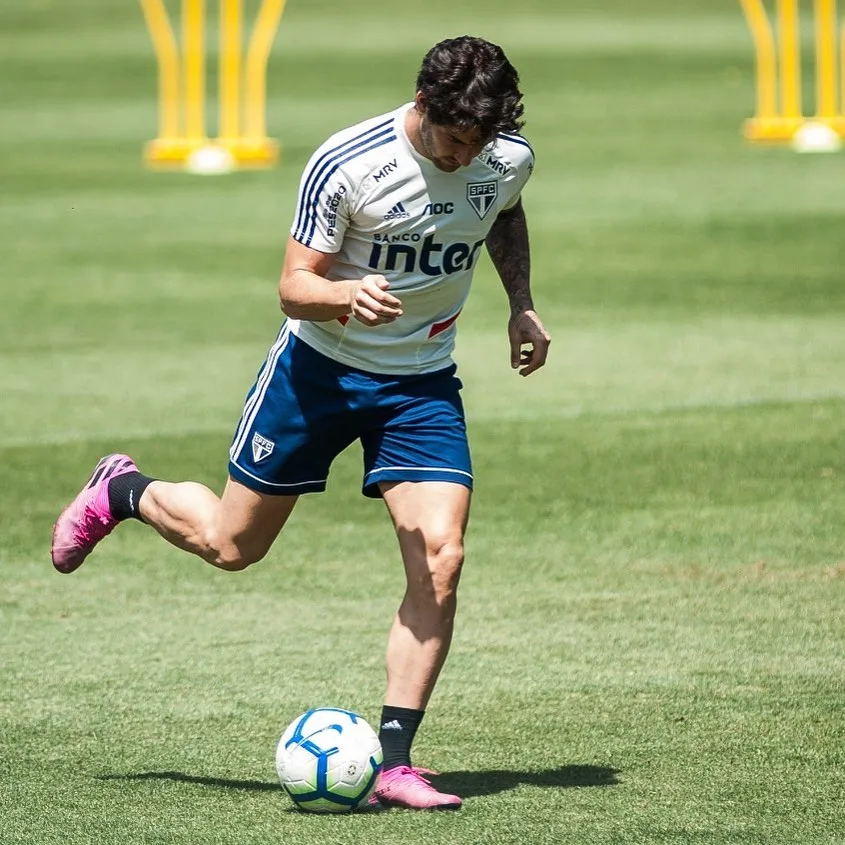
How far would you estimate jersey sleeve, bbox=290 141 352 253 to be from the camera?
5.97 metres

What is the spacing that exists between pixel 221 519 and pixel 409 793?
127 cm

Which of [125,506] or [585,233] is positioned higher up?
[125,506]

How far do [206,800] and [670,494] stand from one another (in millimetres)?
4696

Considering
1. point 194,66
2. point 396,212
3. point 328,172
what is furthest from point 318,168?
point 194,66

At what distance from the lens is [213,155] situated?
24.5m

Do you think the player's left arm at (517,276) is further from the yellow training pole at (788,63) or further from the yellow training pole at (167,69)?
the yellow training pole at (788,63)

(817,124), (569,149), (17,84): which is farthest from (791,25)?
(17,84)

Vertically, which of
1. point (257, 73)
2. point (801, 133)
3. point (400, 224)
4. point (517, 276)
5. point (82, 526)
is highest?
point (400, 224)

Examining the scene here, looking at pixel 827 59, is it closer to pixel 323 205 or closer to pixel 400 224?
pixel 400 224

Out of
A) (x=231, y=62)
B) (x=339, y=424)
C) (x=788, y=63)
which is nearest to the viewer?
(x=339, y=424)

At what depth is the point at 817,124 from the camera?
25203 mm

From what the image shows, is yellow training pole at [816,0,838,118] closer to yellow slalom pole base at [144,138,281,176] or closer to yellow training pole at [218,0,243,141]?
yellow slalom pole base at [144,138,281,176]

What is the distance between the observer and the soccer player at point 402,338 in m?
5.83

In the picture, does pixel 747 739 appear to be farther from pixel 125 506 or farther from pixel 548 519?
pixel 548 519
